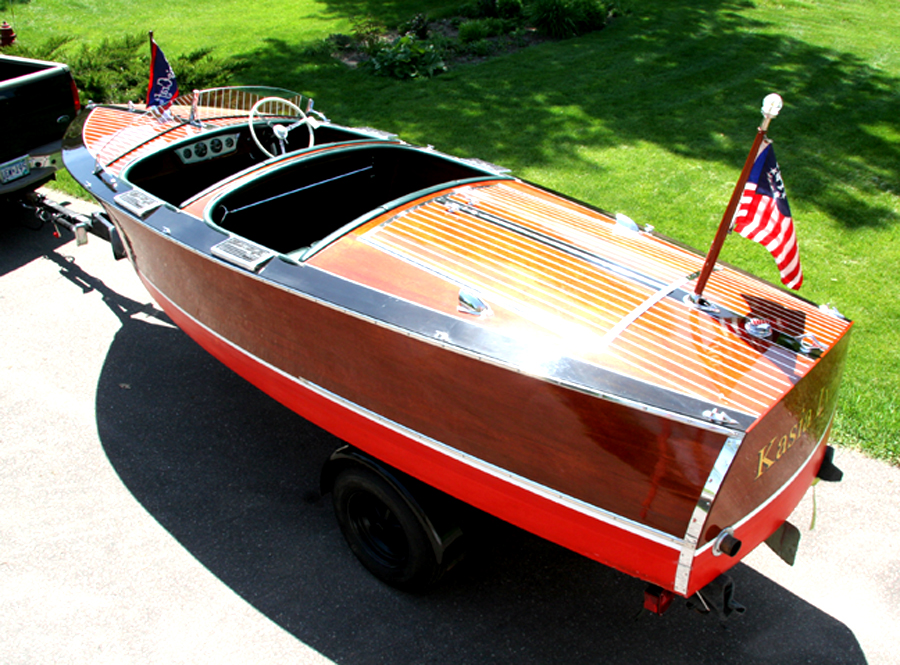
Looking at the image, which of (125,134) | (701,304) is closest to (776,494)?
(701,304)

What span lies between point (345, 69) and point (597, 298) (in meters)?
8.30

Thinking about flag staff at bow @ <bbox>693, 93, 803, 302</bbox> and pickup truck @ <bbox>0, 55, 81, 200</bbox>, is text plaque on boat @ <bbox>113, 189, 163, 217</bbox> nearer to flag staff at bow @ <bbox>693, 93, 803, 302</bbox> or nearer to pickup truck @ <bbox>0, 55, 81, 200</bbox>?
pickup truck @ <bbox>0, 55, 81, 200</bbox>

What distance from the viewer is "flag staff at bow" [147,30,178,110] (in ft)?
14.9

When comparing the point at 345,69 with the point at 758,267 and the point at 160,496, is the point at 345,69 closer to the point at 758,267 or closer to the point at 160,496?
the point at 758,267

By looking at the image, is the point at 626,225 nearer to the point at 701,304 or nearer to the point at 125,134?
the point at 701,304

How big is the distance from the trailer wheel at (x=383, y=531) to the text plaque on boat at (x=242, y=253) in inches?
42.1

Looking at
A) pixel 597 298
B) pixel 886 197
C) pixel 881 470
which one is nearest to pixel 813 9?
pixel 886 197

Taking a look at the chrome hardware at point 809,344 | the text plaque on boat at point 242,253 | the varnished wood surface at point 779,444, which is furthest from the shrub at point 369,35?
the varnished wood surface at point 779,444

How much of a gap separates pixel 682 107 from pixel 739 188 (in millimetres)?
6810

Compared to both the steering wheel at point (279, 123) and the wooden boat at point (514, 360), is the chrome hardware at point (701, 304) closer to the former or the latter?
the wooden boat at point (514, 360)

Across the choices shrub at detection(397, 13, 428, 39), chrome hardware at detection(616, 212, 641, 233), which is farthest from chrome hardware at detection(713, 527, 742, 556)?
shrub at detection(397, 13, 428, 39)

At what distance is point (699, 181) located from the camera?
22.4 feet

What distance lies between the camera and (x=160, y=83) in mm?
4672

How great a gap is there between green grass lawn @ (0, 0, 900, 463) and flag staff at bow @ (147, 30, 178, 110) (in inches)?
131
